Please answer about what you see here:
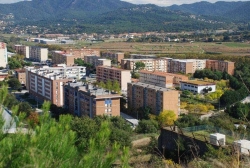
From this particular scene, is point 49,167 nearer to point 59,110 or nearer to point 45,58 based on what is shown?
point 59,110

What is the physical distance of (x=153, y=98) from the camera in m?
7.35

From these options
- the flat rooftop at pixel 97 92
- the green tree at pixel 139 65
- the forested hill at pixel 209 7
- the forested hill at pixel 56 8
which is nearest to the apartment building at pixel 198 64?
the green tree at pixel 139 65

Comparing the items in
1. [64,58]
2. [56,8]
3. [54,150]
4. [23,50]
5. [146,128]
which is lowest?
[146,128]

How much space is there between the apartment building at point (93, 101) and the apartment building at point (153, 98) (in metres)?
0.82

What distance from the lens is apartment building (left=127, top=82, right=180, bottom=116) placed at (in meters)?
7.08

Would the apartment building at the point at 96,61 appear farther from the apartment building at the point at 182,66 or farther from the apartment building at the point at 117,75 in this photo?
the apartment building at the point at 182,66

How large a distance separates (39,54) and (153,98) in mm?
10291

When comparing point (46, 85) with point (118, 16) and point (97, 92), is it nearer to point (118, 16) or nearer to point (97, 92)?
point (97, 92)

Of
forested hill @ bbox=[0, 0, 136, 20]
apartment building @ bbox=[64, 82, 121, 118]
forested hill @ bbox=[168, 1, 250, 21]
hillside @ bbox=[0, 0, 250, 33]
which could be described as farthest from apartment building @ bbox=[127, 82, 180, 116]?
forested hill @ bbox=[168, 1, 250, 21]

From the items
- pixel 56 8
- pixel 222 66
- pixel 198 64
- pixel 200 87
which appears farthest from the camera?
pixel 56 8

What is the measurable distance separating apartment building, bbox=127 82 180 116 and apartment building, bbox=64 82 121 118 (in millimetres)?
821

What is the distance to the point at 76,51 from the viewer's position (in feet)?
55.6

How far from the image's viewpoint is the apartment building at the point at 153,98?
23.2ft

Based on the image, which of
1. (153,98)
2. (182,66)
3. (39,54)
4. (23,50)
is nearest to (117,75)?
(153,98)
